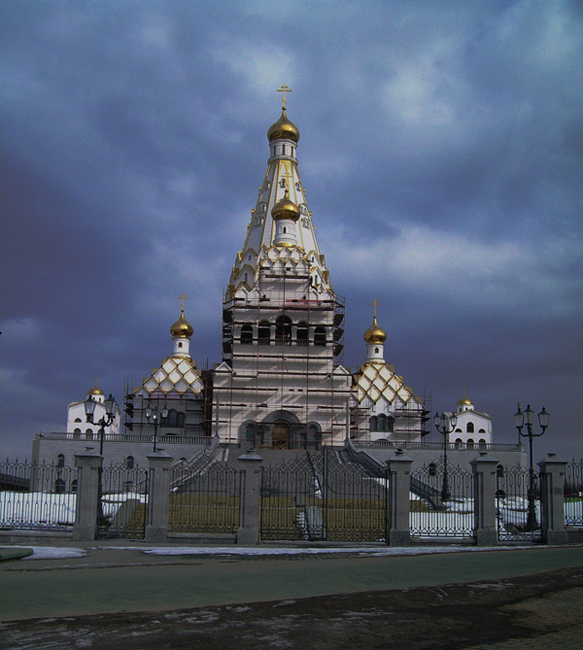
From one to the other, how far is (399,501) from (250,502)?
3.25 m

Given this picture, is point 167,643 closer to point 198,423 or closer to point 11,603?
point 11,603

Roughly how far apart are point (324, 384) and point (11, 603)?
3454 cm

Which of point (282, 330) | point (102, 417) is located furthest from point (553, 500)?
point (282, 330)

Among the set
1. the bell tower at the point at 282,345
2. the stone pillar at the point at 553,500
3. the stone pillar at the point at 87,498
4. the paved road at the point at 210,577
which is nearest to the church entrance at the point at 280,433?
the bell tower at the point at 282,345

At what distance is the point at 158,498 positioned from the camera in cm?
1549

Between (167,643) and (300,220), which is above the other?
(300,220)

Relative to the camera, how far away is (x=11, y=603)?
23.3 feet

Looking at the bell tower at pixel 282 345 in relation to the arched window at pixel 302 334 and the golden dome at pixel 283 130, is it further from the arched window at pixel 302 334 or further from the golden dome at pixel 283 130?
the golden dome at pixel 283 130

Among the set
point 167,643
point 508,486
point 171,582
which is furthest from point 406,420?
point 167,643

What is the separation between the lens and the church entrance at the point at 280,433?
132ft

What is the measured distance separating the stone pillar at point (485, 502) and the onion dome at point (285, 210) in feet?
101

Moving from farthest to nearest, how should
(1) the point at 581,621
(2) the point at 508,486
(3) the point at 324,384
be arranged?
(3) the point at 324,384 → (2) the point at 508,486 → (1) the point at 581,621

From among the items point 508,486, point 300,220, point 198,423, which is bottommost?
point 508,486

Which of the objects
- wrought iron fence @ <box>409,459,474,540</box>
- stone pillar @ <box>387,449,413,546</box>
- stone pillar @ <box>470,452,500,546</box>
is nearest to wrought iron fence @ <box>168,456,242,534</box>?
stone pillar @ <box>387,449,413,546</box>
